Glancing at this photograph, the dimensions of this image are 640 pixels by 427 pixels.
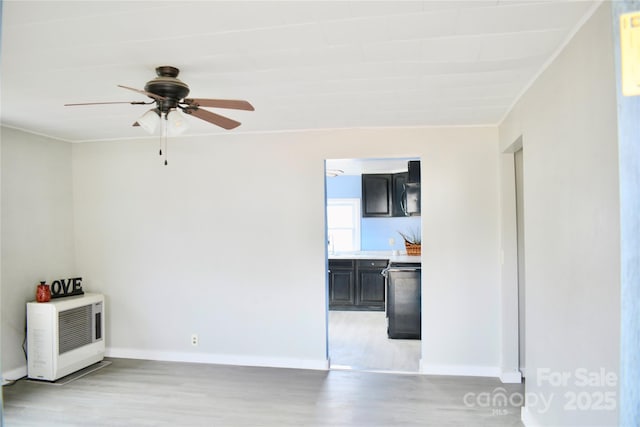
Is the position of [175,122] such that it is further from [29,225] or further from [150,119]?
[29,225]

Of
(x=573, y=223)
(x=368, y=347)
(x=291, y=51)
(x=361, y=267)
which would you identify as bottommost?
(x=368, y=347)

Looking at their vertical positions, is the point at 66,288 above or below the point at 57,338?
above

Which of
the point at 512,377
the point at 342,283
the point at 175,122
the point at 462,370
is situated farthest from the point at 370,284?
the point at 175,122

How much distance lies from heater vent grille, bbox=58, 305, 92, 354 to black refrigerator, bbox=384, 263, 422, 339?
336 cm

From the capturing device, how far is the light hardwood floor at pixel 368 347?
4.02 meters

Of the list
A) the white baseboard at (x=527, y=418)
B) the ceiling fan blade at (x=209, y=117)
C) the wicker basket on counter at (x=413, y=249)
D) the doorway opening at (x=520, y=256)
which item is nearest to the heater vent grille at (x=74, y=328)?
the ceiling fan blade at (x=209, y=117)

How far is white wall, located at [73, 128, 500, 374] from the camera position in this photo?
3.73 meters

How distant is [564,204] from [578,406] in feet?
3.18

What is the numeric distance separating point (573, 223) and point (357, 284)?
476 cm

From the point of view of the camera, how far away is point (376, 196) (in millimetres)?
6820

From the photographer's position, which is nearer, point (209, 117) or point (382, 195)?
point (209, 117)

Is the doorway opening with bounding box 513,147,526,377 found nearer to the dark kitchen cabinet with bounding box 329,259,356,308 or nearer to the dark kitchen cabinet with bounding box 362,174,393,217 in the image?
the dark kitchen cabinet with bounding box 329,259,356,308

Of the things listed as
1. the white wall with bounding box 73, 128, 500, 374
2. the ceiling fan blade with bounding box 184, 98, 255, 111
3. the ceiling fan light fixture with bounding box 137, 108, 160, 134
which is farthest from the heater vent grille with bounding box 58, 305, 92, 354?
the ceiling fan blade with bounding box 184, 98, 255, 111

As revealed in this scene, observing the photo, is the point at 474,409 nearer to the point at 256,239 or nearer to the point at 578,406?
the point at 578,406
